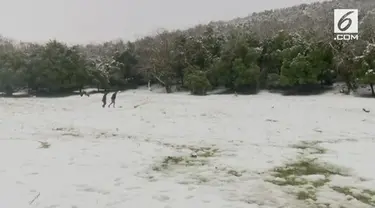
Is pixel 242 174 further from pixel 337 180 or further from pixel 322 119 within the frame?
pixel 322 119

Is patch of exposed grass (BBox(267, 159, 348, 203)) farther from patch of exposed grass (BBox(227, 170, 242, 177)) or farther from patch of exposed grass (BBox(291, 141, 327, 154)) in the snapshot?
patch of exposed grass (BBox(291, 141, 327, 154))

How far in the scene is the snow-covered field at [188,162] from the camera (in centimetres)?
657

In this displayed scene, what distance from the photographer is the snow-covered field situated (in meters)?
6.57

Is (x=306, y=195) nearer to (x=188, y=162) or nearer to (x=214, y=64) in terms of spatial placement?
(x=188, y=162)

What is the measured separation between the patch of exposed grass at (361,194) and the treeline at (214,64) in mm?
22992

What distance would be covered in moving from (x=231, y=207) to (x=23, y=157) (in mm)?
6025

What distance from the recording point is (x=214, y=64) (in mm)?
38188

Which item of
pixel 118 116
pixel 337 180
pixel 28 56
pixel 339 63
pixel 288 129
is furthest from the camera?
pixel 28 56

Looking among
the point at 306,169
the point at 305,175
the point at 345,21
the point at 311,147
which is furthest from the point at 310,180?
the point at 345,21

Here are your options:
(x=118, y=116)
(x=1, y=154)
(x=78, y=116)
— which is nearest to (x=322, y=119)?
(x=118, y=116)

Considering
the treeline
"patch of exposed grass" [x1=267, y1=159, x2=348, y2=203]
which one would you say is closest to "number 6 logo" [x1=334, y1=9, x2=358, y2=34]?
the treeline

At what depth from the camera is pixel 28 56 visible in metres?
42.2

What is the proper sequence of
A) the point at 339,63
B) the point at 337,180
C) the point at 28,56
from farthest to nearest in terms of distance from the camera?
1. the point at 28,56
2. the point at 339,63
3. the point at 337,180

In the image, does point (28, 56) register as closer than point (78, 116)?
No
